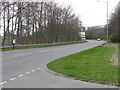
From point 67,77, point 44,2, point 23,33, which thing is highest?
point 44,2

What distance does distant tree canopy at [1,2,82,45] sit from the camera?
34.7 meters

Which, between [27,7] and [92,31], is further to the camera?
[92,31]

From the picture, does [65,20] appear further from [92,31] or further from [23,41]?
[92,31]

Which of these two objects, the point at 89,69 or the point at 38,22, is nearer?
the point at 89,69

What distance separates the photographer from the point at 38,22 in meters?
46.4

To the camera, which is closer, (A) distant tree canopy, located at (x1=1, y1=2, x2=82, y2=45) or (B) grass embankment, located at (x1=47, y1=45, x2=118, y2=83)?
(B) grass embankment, located at (x1=47, y1=45, x2=118, y2=83)

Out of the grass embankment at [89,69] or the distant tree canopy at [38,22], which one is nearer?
the grass embankment at [89,69]

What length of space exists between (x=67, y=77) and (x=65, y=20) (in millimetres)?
55876

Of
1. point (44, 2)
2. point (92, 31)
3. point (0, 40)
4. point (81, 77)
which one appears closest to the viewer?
point (81, 77)

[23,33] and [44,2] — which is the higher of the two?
[44,2]

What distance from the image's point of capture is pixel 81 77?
7719 mm

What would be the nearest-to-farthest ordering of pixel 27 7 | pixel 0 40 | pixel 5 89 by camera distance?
pixel 5 89 → pixel 0 40 → pixel 27 7

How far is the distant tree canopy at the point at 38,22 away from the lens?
34719 mm

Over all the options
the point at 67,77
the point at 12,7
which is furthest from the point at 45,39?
the point at 67,77
